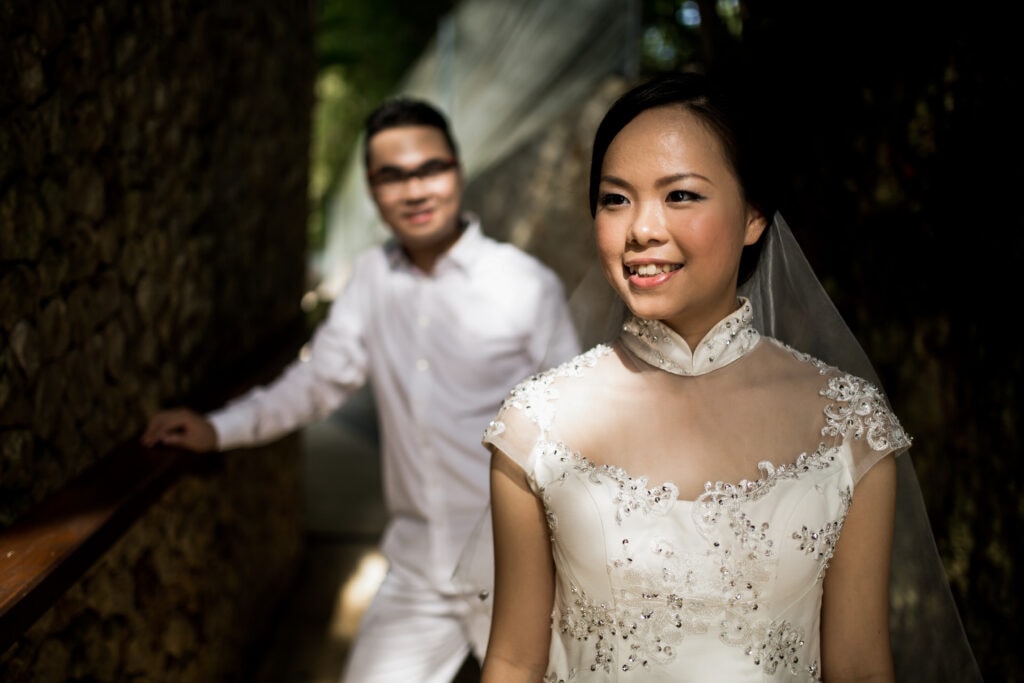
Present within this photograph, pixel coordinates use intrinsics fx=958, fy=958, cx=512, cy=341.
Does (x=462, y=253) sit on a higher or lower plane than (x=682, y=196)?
lower

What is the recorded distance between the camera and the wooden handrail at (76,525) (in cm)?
158

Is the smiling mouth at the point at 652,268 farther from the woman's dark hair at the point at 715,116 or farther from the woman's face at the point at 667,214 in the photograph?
the woman's dark hair at the point at 715,116

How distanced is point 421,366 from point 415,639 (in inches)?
28.5

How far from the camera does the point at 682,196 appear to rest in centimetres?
146

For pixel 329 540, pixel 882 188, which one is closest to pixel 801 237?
pixel 882 188

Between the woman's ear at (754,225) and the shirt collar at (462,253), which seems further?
the shirt collar at (462,253)

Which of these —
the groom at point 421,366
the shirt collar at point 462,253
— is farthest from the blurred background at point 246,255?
the shirt collar at point 462,253

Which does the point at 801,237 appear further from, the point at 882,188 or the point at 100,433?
the point at 100,433

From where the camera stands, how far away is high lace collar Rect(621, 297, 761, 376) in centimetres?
160

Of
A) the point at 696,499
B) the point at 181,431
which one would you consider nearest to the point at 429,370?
the point at 181,431

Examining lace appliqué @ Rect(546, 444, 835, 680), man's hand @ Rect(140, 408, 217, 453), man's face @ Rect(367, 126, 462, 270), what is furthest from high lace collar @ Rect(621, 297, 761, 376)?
man's hand @ Rect(140, 408, 217, 453)

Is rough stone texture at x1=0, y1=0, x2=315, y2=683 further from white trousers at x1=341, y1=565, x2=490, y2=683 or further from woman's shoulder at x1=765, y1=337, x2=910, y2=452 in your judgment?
woman's shoulder at x1=765, y1=337, x2=910, y2=452

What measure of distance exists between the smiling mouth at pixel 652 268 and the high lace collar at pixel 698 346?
153 millimetres

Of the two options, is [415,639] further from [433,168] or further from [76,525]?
[433,168]
